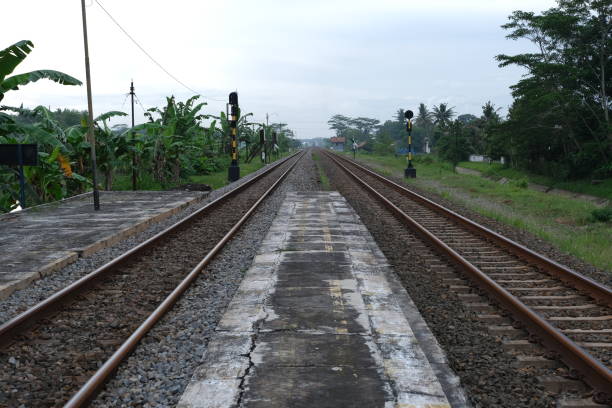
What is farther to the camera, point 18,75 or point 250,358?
point 18,75

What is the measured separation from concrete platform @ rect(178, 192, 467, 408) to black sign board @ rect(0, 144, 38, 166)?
26.0ft

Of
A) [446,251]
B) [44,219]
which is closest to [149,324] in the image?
[446,251]

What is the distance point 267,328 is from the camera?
5242mm

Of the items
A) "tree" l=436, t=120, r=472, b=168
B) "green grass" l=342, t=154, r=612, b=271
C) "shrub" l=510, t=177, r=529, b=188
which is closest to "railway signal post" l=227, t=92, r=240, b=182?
"green grass" l=342, t=154, r=612, b=271

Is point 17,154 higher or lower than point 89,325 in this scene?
higher

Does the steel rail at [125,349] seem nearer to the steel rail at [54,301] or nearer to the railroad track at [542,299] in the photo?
the steel rail at [54,301]

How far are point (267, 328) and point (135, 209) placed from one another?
9582 millimetres

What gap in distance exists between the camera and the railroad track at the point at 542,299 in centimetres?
450

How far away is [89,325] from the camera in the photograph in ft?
18.3

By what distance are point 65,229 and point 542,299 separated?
903 cm

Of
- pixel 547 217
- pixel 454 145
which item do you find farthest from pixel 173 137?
pixel 454 145

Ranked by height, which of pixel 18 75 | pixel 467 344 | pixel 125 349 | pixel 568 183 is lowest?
pixel 568 183

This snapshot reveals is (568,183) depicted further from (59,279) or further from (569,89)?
Result: (59,279)

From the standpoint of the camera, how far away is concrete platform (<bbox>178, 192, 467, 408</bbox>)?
12.7 feet
